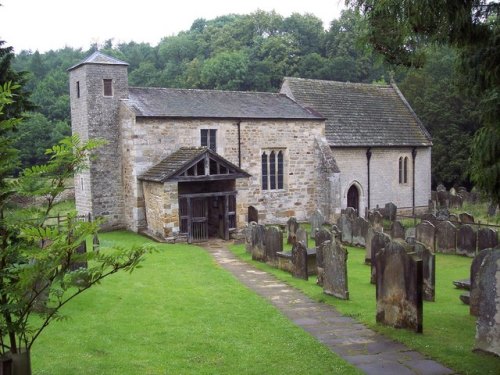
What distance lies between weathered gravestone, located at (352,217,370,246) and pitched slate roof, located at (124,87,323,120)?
7719mm

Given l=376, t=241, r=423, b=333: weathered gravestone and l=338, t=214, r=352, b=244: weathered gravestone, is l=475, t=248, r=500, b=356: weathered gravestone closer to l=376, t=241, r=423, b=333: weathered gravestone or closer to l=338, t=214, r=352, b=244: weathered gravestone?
l=376, t=241, r=423, b=333: weathered gravestone

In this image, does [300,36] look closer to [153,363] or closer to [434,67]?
[434,67]

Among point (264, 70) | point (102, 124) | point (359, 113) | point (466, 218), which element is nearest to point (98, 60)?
point (102, 124)

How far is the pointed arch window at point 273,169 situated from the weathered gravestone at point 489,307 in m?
17.6

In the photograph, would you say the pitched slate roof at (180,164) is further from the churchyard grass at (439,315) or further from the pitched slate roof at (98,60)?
the churchyard grass at (439,315)

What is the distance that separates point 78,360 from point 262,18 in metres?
67.2

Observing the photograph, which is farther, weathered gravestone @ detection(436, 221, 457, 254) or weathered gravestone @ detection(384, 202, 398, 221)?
weathered gravestone @ detection(384, 202, 398, 221)

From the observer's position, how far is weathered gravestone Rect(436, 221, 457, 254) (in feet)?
57.6

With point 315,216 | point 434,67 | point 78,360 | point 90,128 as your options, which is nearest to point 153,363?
point 78,360

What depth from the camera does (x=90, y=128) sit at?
22375mm

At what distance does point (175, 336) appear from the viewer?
8.95 metres

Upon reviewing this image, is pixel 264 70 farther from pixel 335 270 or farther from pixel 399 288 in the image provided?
pixel 399 288

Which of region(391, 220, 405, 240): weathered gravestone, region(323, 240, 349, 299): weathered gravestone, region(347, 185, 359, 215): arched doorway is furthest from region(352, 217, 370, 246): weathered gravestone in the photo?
region(347, 185, 359, 215): arched doorway

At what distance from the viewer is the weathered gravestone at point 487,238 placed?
16.3 meters
